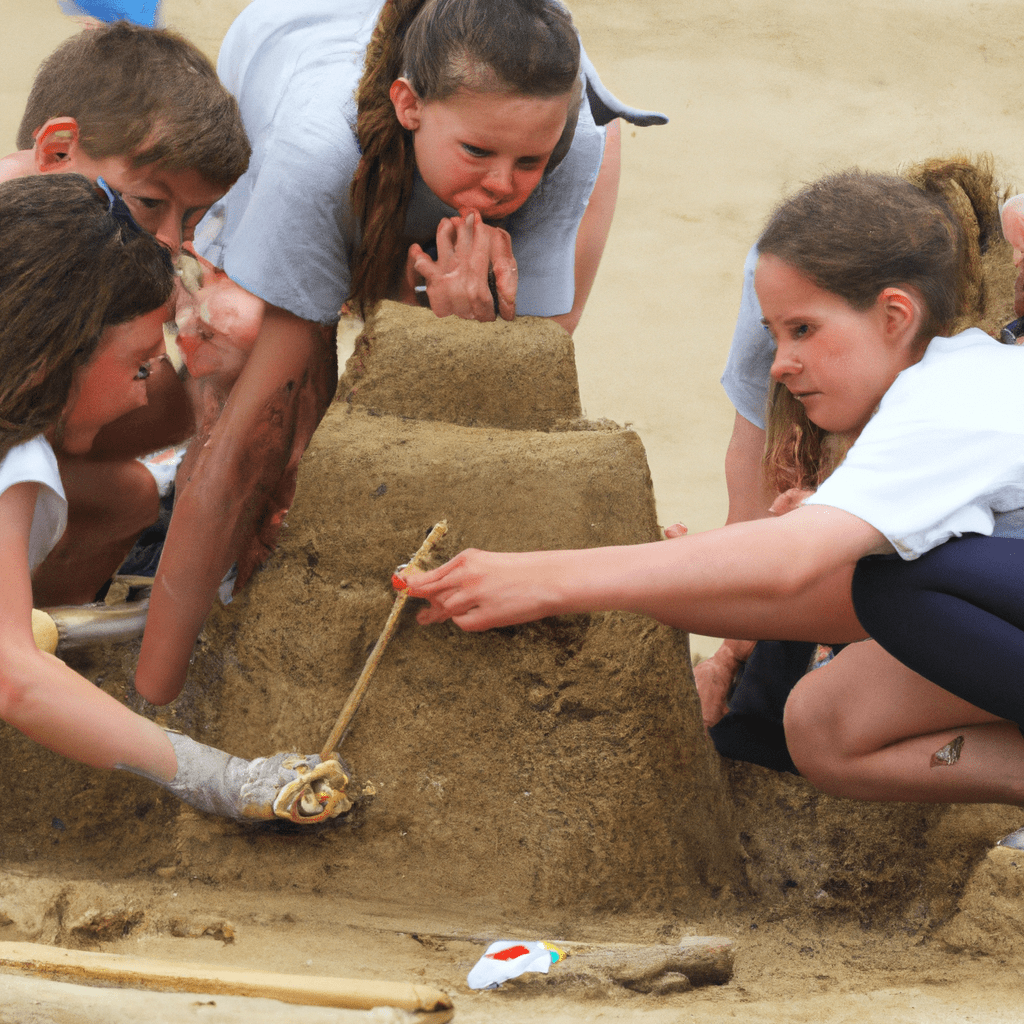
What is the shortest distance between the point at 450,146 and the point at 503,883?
1146 mm

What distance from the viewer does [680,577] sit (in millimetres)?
1589

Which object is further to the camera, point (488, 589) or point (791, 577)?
point (488, 589)

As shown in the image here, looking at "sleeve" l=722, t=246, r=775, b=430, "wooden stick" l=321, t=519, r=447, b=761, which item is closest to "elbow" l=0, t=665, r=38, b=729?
"wooden stick" l=321, t=519, r=447, b=761

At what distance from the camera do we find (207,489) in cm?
202

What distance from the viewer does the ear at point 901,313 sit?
5.67 ft

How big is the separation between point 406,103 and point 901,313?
0.86 meters

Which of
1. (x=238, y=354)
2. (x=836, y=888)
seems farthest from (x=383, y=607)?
(x=836, y=888)

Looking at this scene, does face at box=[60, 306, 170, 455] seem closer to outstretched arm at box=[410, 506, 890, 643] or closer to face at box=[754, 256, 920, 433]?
outstretched arm at box=[410, 506, 890, 643]

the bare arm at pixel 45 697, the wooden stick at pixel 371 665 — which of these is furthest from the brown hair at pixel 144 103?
the wooden stick at pixel 371 665

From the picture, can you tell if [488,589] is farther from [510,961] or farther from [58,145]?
[58,145]

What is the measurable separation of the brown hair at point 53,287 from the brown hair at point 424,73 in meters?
0.43

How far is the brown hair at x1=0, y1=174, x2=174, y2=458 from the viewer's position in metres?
1.66

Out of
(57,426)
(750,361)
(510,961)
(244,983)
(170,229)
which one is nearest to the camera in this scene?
(244,983)

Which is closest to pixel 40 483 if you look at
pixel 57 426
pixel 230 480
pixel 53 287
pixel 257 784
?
pixel 57 426
